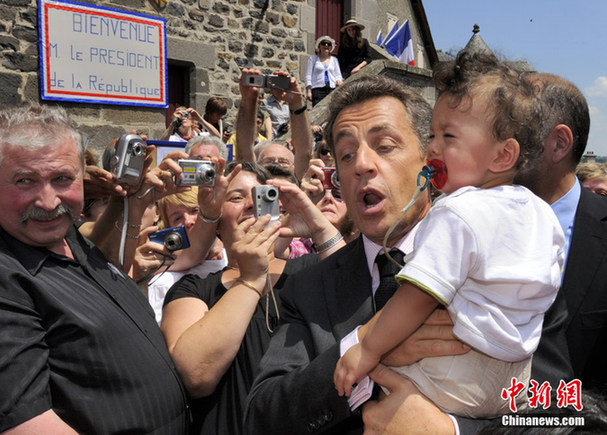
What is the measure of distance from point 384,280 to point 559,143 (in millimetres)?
1134

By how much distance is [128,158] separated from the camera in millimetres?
2594

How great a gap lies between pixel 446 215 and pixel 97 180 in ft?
6.16

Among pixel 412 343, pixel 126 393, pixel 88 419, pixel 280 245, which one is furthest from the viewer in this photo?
pixel 280 245

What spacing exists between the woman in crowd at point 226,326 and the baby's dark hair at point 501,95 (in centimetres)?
112

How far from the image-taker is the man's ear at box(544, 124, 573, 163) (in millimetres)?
2461

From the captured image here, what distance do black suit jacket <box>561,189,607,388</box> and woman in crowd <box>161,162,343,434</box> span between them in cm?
130

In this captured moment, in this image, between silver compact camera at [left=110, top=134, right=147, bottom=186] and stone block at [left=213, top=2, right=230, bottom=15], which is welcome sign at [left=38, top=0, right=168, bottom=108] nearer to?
stone block at [left=213, top=2, right=230, bottom=15]

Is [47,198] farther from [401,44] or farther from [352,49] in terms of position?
[401,44]

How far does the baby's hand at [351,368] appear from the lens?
5.55 ft

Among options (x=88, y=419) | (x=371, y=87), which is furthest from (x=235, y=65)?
(x=88, y=419)

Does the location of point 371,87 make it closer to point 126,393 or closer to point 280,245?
point 280,245

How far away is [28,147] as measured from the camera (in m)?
2.23

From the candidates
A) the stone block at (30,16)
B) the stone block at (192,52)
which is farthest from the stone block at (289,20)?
the stone block at (30,16)

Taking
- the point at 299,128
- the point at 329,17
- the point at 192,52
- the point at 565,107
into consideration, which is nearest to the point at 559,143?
the point at 565,107
